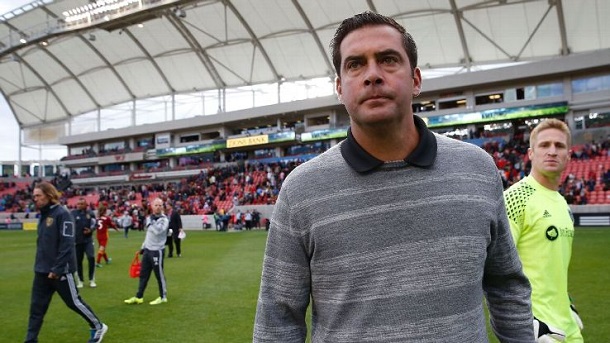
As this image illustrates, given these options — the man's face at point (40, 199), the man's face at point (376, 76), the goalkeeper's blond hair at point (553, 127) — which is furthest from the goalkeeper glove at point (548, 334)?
the man's face at point (40, 199)

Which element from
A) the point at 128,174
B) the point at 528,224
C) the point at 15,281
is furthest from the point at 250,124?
the point at 528,224

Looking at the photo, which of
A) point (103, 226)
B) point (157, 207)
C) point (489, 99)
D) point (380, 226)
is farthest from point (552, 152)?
point (489, 99)

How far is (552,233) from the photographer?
3084 millimetres

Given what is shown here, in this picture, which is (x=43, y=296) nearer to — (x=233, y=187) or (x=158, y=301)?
(x=158, y=301)

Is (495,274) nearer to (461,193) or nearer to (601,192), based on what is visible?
(461,193)

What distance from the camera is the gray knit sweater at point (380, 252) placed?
1.66 m

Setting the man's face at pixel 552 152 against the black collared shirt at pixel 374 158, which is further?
the man's face at pixel 552 152

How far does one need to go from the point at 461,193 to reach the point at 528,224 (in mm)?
1608

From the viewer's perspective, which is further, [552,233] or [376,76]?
[552,233]

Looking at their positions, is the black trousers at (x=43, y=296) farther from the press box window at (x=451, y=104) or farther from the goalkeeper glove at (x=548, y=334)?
the press box window at (x=451, y=104)

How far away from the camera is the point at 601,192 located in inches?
1012

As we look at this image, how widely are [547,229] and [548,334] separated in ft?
2.08

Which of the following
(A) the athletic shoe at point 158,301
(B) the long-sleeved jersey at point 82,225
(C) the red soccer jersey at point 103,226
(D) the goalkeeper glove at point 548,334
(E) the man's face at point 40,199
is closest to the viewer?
(D) the goalkeeper glove at point 548,334

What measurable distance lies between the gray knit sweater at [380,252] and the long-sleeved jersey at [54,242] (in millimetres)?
5107
